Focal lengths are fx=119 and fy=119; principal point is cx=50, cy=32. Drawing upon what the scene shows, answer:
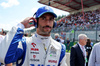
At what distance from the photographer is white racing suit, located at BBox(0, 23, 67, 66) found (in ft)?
3.97

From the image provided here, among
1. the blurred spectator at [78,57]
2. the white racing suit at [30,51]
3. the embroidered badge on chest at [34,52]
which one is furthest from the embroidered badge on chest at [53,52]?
the blurred spectator at [78,57]

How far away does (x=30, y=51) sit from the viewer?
1.43 m

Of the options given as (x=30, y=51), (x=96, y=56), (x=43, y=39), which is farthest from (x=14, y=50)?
(x=96, y=56)

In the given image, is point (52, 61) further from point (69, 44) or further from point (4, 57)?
point (69, 44)

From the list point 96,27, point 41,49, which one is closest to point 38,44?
point 41,49

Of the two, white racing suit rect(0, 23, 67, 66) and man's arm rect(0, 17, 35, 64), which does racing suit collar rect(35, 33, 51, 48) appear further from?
man's arm rect(0, 17, 35, 64)

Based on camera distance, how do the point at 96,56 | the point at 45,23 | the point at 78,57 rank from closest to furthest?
the point at 45,23 → the point at 96,56 → the point at 78,57

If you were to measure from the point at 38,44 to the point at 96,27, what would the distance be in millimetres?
8330

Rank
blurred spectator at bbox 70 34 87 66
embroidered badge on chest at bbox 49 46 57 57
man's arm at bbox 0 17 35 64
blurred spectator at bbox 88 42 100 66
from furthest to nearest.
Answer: blurred spectator at bbox 70 34 87 66
blurred spectator at bbox 88 42 100 66
embroidered badge on chest at bbox 49 46 57 57
man's arm at bbox 0 17 35 64

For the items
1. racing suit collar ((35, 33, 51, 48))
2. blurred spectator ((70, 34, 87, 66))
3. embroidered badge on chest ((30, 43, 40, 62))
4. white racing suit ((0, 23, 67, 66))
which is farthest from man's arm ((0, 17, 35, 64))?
blurred spectator ((70, 34, 87, 66))

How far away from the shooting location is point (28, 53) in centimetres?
142

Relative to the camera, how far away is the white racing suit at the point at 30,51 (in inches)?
47.6

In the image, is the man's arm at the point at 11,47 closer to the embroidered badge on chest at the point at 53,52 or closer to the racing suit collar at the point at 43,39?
the racing suit collar at the point at 43,39

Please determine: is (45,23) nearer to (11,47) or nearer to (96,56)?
(11,47)
